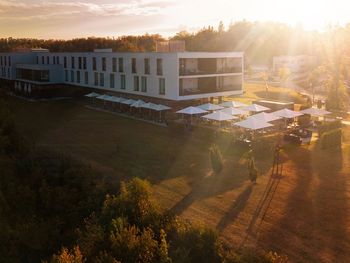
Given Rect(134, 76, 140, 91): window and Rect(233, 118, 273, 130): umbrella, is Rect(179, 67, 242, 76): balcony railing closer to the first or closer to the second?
Rect(134, 76, 140, 91): window

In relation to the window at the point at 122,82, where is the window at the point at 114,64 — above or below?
above

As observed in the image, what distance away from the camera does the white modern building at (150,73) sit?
43.7 meters

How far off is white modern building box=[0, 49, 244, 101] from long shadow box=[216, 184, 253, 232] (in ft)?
73.3

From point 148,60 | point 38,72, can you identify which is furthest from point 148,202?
point 38,72

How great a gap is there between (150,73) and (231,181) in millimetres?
24577

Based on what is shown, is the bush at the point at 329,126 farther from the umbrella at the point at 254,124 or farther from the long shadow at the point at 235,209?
the long shadow at the point at 235,209

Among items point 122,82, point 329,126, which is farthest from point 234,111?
point 122,82

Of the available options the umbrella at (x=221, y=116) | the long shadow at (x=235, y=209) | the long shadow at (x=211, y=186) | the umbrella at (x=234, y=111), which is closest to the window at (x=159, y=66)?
the umbrella at (x=234, y=111)

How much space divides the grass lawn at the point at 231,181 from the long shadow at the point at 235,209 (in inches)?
1.7

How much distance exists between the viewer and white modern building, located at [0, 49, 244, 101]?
143ft

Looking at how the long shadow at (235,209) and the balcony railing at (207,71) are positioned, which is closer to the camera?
the long shadow at (235,209)

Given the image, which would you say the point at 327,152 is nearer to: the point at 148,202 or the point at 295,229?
the point at 295,229

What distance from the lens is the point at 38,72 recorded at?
60.4 meters

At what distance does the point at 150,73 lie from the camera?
45.9m
